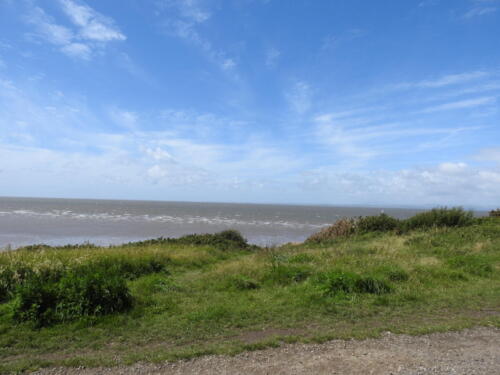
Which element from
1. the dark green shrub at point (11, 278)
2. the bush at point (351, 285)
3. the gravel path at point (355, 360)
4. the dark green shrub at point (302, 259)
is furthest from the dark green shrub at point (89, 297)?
the dark green shrub at point (302, 259)

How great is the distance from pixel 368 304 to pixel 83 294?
6.34 metres

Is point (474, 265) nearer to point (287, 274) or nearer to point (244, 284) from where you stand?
point (287, 274)

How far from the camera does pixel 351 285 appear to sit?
27.0 feet

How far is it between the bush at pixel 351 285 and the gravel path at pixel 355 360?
2.72 metres

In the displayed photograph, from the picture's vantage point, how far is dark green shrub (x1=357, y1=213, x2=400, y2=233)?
21.8 metres

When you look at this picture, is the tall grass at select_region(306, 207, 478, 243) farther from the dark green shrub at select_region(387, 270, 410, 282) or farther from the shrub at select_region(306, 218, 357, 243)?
the dark green shrub at select_region(387, 270, 410, 282)

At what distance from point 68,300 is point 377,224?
20146 millimetres

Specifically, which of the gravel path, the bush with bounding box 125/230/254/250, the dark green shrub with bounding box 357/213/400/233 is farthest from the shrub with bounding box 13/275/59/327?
the dark green shrub with bounding box 357/213/400/233

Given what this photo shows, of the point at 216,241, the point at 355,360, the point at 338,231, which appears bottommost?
the point at 216,241

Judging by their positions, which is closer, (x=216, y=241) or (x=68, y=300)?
(x=68, y=300)

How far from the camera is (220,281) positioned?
9.66m

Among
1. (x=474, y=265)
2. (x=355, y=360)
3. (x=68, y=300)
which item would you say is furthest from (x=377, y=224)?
(x=68, y=300)

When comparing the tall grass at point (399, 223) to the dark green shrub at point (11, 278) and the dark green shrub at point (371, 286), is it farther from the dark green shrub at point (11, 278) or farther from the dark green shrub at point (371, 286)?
→ the dark green shrub at point (11, 278)

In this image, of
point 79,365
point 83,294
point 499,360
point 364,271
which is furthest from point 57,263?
point 499,360
